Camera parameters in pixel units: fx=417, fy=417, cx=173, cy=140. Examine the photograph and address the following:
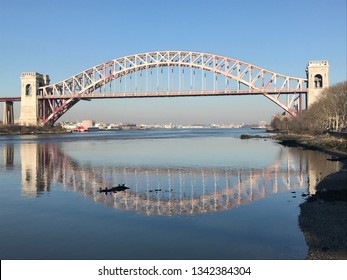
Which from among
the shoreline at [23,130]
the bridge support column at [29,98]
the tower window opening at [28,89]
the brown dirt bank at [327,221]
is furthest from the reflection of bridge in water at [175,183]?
the tower window opening at [28,89]

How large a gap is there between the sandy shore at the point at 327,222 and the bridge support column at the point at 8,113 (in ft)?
288

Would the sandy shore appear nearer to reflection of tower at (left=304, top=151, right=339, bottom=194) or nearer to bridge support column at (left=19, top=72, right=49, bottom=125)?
reflection of tower at (left=304, top=151, right=339, bottom=194)

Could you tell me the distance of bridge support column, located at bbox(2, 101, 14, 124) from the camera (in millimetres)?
90625

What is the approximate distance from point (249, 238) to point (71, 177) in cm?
1171

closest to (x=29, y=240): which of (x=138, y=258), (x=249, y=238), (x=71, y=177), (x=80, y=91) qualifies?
(x=138, y=258)

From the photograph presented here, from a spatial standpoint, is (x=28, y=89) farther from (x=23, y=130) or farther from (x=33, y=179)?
(x=33, y=179)

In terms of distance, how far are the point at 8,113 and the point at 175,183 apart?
84416 mm

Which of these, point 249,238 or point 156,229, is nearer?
point 249,238

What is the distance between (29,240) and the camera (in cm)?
833

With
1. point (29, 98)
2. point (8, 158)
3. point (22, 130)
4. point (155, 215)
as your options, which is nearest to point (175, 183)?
point (155, 215)

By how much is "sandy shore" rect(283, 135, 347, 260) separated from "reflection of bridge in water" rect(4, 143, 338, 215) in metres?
1.98

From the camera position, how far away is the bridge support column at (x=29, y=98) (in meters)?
84.4

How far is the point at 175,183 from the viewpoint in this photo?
16422mm

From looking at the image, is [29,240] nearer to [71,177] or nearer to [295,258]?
[295,258]
